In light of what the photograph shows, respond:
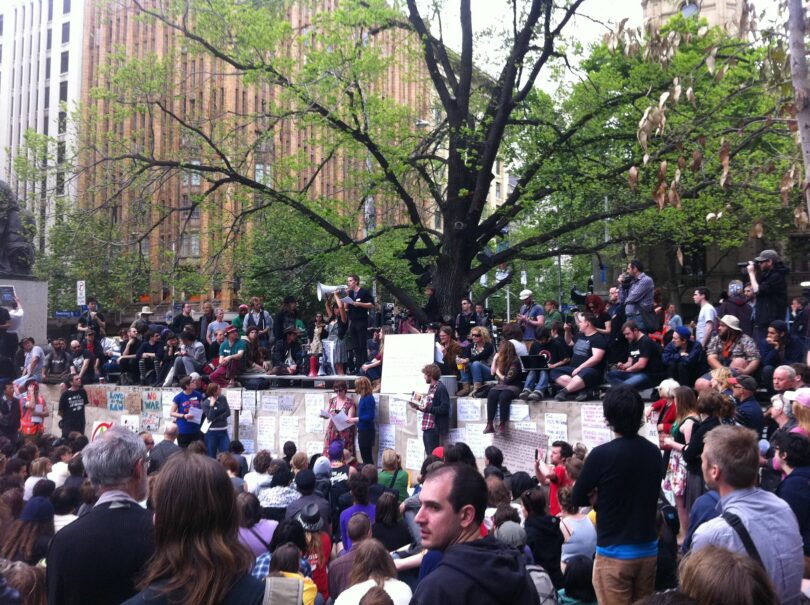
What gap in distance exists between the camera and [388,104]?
20.6 metres

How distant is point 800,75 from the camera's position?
6.60 m

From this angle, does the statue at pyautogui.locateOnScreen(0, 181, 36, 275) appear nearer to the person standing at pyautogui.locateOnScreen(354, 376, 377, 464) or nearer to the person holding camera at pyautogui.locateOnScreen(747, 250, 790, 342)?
the person standing at pyautogui.locateOnScreen(354, 376, 377, 464)

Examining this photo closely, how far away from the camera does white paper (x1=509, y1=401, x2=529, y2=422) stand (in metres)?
12.1

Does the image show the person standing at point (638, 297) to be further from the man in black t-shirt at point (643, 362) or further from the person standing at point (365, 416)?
the person standing at point (365, 416)

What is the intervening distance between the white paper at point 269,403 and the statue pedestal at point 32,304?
370 inches

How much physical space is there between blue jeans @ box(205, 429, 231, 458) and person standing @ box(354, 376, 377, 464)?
2.47 metres

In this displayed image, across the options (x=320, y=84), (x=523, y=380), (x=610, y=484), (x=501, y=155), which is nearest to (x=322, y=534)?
(x=610, y=484)

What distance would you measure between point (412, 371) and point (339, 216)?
7.27 m

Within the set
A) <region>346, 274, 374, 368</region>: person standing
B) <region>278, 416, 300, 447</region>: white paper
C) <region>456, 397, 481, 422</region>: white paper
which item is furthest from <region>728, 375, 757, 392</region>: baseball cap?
<region>278, 416, 300, 447</region>: white paper

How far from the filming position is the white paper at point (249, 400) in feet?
50.9

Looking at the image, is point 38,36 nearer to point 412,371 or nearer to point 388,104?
point 388,104

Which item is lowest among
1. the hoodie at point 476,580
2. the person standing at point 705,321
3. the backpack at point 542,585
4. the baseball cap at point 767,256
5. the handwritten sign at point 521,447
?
the handwritten sign at point 521,447

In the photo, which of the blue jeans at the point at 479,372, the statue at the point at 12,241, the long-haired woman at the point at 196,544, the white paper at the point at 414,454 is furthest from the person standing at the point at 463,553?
the statue at the point at 12,241

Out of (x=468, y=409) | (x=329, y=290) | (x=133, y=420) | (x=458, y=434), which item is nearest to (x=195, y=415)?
(x=329, y=290)
